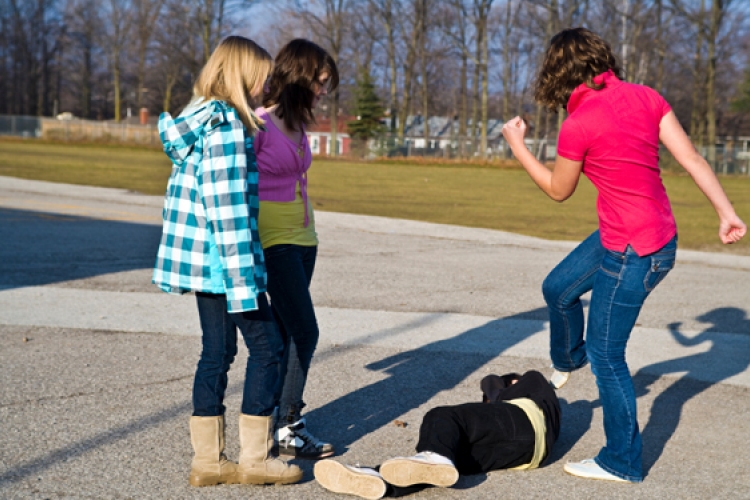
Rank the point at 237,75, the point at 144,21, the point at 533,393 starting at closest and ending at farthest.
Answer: the point at 237,75, the point at 533,393, the point at 144,21

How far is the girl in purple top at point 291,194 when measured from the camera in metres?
3.72

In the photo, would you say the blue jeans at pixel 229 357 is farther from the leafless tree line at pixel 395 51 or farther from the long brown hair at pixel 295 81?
the leafless tree line at pixel 395 51

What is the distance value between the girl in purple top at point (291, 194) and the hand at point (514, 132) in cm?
79

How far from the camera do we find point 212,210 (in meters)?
3.19

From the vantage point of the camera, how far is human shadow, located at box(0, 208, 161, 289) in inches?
323

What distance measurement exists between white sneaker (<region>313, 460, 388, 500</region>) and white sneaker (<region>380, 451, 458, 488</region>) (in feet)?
0.15

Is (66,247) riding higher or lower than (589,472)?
higher

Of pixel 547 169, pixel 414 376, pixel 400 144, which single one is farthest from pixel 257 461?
pixel 400 144

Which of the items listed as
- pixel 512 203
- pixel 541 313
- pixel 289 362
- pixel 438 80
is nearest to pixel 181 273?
pixel 289 362

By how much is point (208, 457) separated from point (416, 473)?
84 cm

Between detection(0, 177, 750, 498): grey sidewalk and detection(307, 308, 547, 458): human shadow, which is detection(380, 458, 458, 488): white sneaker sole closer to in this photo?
detection(0, 177, 750, 498): grey sidewalk

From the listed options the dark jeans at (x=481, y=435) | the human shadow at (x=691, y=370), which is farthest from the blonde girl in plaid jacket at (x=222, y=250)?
the human shadow at (x=691, y=370)

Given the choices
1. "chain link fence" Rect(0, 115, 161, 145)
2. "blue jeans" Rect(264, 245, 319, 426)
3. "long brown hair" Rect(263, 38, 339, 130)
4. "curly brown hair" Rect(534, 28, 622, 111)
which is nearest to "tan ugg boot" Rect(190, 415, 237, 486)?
"blue jeans" Rect(264, 245, 319, 426)

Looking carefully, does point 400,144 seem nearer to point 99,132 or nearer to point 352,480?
point 99,132
